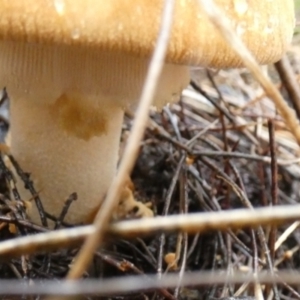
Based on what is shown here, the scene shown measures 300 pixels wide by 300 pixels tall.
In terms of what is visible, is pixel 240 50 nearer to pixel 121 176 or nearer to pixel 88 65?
pixel 121 176

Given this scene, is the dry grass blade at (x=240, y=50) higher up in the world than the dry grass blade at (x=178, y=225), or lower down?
higher up

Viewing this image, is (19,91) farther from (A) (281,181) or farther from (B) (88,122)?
(A) (281,181)

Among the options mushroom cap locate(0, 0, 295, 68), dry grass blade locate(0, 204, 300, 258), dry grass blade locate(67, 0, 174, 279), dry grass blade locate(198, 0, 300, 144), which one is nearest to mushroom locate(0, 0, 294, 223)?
mushroom cap locate(0, 0, 295, 68)

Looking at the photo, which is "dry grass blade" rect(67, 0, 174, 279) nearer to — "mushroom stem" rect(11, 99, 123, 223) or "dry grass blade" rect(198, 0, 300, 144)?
"dry grass blade" rect(198, 0, 300, 144)

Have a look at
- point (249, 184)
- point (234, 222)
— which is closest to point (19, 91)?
point (234, 222)

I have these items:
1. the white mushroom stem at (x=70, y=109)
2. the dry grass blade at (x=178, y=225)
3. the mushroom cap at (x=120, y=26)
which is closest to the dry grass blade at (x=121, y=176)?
the dry grass blade at (x=178, y=225)

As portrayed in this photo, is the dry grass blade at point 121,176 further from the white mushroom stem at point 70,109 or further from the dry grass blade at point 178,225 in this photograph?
the white mushroom stem at point 70,109

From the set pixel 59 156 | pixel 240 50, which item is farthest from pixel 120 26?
pixel 59 156
